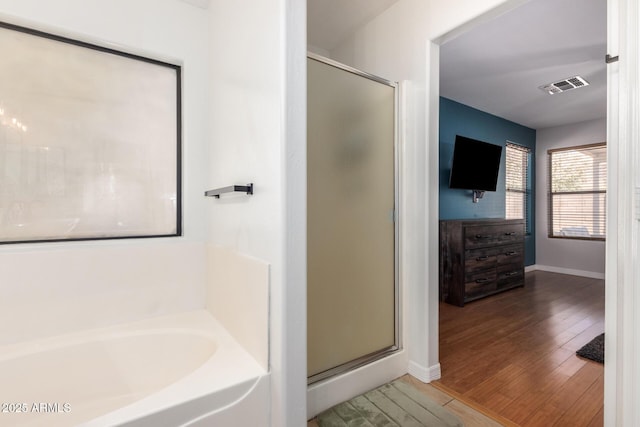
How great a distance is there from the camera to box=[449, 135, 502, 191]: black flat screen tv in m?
3.81

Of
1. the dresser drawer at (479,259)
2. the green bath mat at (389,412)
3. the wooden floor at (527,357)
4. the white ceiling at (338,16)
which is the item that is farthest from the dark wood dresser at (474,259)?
the white ceiling at (338,16)

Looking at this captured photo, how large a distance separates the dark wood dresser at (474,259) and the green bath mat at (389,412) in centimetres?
202

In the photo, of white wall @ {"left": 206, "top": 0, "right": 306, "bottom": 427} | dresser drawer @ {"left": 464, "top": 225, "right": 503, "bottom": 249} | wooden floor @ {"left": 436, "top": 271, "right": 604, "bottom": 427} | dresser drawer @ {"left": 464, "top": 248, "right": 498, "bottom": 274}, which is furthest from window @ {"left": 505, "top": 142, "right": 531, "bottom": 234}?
white wall @ {"left": 206, "top": 0, "right": 306, "bottom": 427}

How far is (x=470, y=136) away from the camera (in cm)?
434

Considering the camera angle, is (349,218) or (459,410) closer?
(459,410)

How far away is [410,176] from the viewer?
2014 mm

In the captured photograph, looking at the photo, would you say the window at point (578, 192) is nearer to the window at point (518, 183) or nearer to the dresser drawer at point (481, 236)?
the window at point (518, 183)

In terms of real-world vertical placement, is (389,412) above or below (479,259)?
below

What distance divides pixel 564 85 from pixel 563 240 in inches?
110

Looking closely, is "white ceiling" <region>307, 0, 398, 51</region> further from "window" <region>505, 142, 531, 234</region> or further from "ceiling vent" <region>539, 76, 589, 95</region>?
"window" <region>505, 142, 531, 234</region>

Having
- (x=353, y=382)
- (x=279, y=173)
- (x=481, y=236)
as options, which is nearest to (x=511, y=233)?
(x=481, y=236)

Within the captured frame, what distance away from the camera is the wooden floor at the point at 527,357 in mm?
1715

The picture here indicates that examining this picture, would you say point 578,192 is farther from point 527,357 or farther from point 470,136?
point 527,357

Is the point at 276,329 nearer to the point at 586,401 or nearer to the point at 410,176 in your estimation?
the point at 410,176
